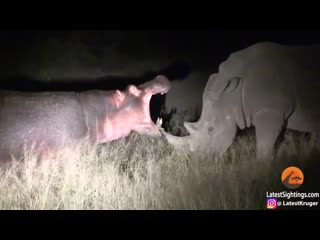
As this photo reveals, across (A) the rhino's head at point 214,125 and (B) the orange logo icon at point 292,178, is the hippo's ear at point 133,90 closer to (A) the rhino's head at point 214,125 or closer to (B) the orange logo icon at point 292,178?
(A) the rhino's head at point 214,125

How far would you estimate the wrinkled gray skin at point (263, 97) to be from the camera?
16.0ft

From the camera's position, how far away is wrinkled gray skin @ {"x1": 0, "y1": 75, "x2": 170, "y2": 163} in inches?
189

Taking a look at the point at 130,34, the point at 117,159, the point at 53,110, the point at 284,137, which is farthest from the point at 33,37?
the point at 284,137

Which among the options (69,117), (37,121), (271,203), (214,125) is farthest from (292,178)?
(37,121)

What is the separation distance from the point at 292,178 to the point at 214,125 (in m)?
1.02

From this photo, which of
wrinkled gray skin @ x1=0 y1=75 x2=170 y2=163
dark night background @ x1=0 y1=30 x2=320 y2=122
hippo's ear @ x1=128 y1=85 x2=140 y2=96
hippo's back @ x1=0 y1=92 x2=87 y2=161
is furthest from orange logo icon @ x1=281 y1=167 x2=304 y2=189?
hippo's back @ x1=0 y1=92 x2=87 y2=161

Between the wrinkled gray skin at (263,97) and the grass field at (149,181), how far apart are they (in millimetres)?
225

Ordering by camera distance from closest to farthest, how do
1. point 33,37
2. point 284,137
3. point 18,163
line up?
point 18,163, point 284,137, point 33,37

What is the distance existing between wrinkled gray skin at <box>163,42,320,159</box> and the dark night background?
0.70 meters

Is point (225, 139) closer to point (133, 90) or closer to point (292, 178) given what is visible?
point (292, 178)

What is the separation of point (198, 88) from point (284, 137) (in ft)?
6.45

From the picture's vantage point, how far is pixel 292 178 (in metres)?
4.61

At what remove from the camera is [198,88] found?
22.4 ft
